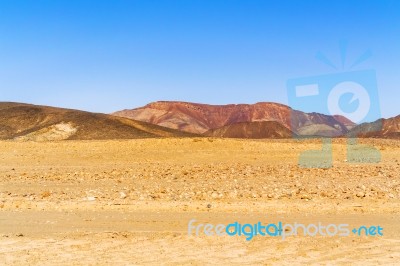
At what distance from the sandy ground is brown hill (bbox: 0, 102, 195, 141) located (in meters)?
34.8

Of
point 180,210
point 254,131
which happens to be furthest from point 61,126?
point 254,131

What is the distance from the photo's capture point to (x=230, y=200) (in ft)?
42.9

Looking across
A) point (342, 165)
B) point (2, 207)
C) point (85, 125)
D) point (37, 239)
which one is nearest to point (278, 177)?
point (342, 165)

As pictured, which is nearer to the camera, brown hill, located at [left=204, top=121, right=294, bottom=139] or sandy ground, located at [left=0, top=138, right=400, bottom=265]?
sandy ground, located at [left=0, top=138, right=400, bottom=265]

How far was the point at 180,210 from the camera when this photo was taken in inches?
460

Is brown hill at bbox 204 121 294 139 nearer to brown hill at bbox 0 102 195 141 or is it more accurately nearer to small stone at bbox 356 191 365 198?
brown hill at bbox 0 102 195 141

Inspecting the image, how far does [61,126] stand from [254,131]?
216 feet

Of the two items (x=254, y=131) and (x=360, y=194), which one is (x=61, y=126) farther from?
(x=254, y=131)

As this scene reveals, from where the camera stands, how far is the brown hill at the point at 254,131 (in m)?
120

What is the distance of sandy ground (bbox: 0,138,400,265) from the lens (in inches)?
309

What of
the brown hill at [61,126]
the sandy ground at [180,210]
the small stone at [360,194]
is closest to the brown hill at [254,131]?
the brown hill at [61,126]

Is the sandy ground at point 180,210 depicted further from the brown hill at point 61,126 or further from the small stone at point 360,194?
the brown hill at point 61,126

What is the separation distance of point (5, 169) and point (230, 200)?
45.2 feet

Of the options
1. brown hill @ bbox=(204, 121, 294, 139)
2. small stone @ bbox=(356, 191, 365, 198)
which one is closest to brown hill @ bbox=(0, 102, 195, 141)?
small stone @ bbox=(356, 191, 365, 198)
